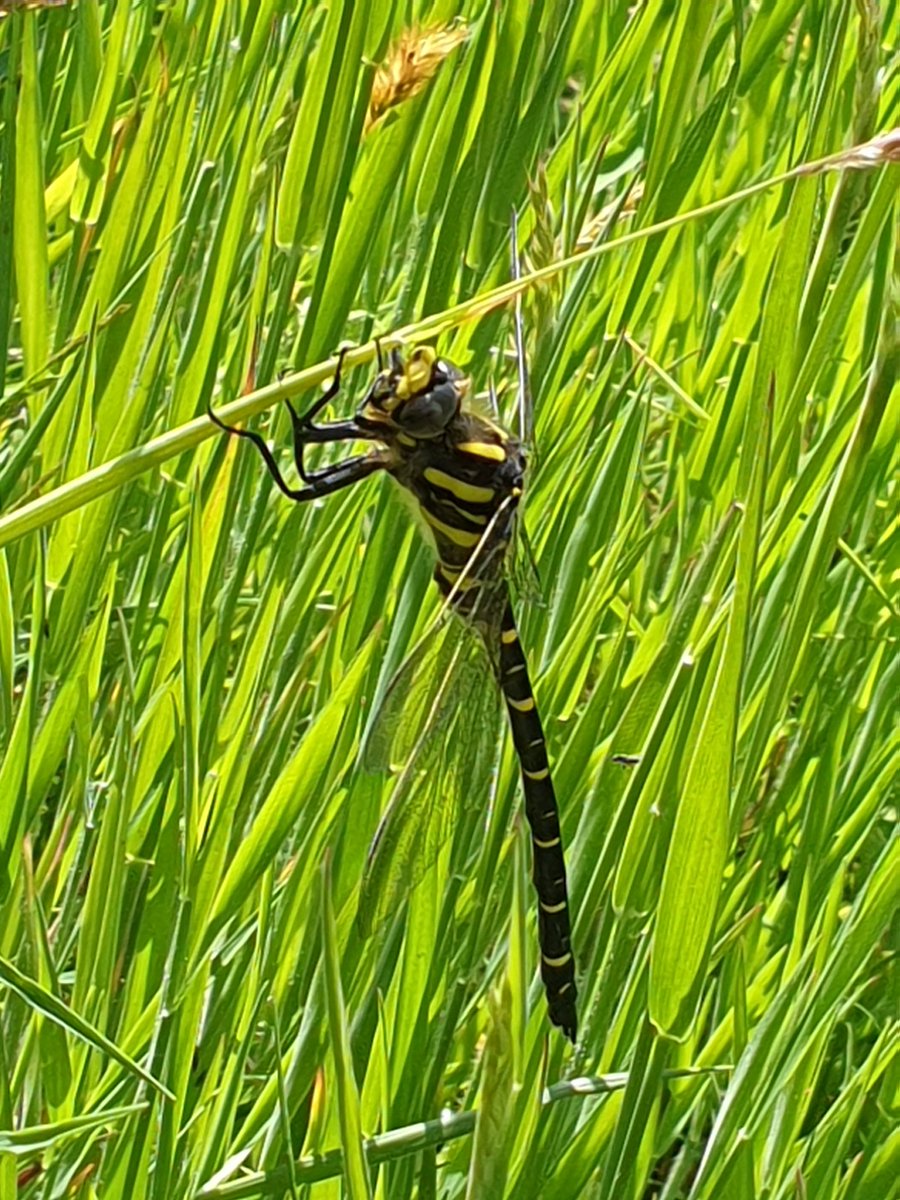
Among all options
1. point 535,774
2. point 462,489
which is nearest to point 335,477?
point 462,489

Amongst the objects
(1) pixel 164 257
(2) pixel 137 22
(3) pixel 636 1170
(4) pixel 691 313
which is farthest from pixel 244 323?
(3) pixel 636 1170

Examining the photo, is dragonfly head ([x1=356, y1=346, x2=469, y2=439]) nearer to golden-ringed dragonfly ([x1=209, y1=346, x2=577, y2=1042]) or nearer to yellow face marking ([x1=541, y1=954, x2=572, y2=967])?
golden-ringed dragonfly ([x1=209, y1=346, x2=577, y2=1042])

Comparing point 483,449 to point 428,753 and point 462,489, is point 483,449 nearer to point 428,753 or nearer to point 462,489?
point 462,489

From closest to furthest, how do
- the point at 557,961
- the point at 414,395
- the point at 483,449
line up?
the point at 557,961 < the point at 414,395 < the point at 483,449

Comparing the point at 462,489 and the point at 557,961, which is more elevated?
the point at 462,489

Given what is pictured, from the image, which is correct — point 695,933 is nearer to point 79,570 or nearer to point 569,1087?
point 569,1087

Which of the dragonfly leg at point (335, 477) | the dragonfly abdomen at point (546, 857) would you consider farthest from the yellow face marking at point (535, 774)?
the dragonfly leg at point (335, 477)
